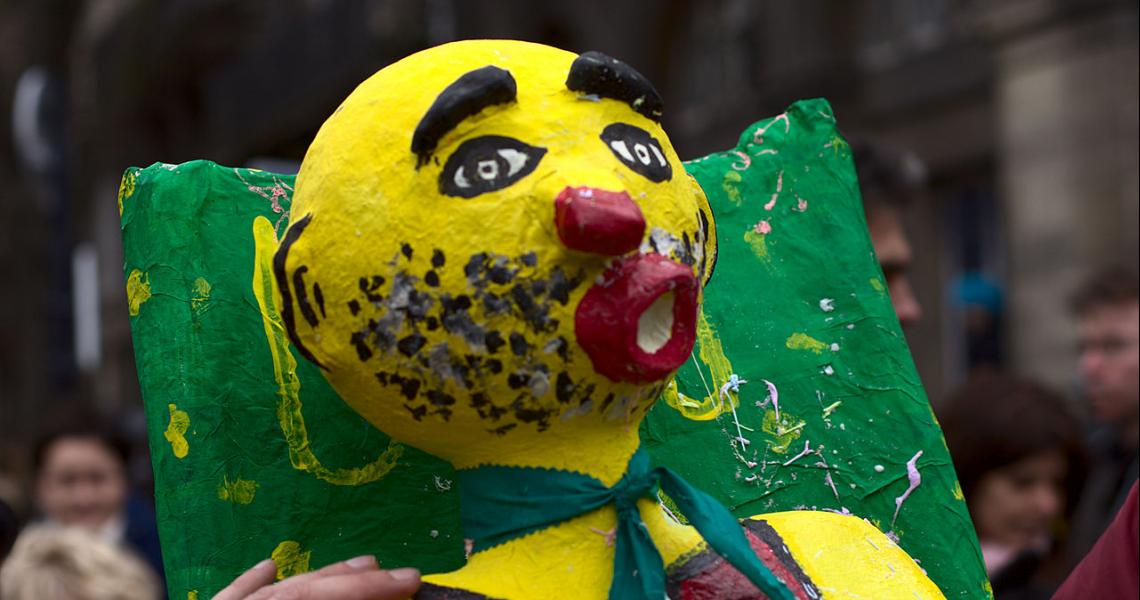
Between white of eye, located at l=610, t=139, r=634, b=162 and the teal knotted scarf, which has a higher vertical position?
white of eye, located at l=610, t=139, r=634, b=162

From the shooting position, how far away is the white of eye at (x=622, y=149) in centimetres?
172

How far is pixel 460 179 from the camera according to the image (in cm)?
168

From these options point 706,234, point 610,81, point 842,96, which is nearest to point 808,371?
point 706,234

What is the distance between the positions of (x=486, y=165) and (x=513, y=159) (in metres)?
0.03

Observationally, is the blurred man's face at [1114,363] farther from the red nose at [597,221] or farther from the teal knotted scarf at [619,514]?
the red nose at [597,221]

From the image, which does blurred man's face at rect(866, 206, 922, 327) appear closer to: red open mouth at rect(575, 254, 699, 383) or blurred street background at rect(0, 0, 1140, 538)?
blurred street background at rect(0, 0, 1140, 538)

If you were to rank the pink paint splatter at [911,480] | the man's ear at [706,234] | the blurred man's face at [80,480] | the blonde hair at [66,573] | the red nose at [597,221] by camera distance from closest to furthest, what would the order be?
the red nose at [597,221] < the man's ear at [706,234] < the pink paint splatter at [911,480] < the blonde hair at [66,573] < the blurred man's face at [80,480]

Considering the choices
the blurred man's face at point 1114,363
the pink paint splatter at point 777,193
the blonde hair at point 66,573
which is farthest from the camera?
the blonde hair at point 66,573

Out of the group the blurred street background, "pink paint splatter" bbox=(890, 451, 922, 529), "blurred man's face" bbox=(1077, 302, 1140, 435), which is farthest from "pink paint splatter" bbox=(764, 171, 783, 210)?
the blurred street background

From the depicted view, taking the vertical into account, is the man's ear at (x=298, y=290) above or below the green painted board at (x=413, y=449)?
above

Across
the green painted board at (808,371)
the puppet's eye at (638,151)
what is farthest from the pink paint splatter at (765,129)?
the puppet's eye at (638,151)

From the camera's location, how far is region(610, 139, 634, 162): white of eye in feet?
5.65

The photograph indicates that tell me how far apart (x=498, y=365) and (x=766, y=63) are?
10.9 m

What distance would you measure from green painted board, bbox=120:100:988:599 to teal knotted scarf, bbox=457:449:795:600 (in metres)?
0.27
